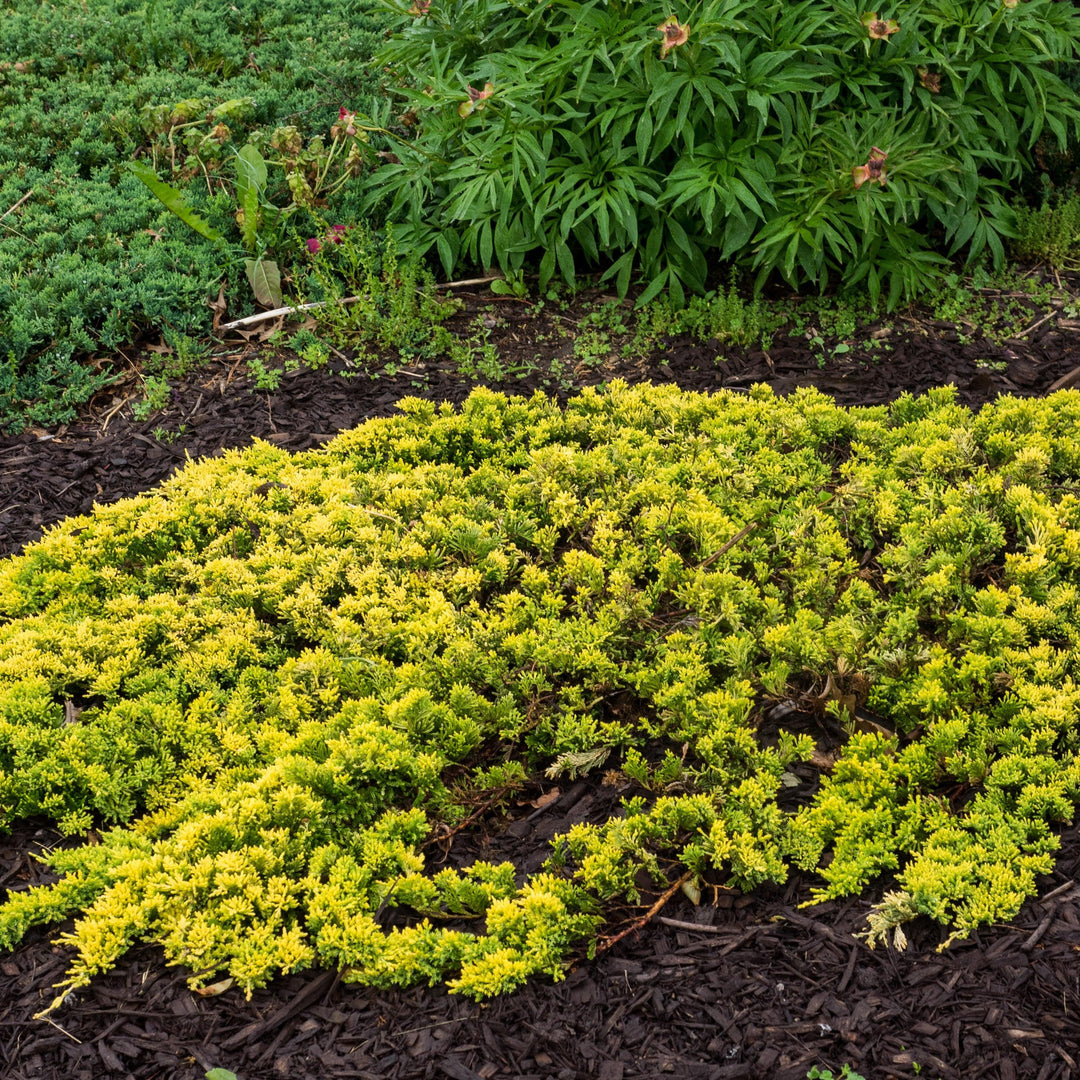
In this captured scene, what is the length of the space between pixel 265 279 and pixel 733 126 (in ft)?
8.54

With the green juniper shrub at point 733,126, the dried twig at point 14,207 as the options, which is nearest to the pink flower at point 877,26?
the green juniper shrub at point 733,126

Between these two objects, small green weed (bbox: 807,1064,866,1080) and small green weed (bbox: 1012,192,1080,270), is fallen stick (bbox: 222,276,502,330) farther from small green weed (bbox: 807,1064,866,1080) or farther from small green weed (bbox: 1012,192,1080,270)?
small green weed (bbox: 807,1064,866,1080)

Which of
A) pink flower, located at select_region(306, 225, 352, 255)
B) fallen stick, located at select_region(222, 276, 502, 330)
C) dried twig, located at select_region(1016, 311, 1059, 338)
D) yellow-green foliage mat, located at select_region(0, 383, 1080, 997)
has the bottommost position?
yellow-green foliage mat, located at select_region(0, 383, 1080, 997)

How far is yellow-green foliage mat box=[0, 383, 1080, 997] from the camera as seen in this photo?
8.04 ft

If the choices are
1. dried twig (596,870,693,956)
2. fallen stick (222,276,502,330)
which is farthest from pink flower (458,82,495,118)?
dried twig (596,870,693,956)

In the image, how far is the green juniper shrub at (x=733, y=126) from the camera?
15.7ft

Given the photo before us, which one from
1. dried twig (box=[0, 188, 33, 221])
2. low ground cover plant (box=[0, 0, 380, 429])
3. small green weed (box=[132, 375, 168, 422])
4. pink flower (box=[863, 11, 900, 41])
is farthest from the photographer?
dried twig (box=[0, 188, 33, 221])

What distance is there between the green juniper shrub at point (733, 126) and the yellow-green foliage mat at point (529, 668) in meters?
1.21

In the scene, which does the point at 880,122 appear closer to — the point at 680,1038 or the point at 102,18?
the point at 680,1038

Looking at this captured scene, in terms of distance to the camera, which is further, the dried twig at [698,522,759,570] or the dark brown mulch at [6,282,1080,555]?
the dark brown mulch at [6,282,1080,555]

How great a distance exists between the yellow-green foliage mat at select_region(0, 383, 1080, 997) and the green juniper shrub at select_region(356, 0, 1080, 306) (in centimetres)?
121

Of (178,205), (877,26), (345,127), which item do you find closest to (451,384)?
(345,127)

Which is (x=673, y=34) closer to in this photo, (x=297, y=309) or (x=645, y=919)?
(x=297, y=309)

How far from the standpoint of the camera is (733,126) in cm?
504
